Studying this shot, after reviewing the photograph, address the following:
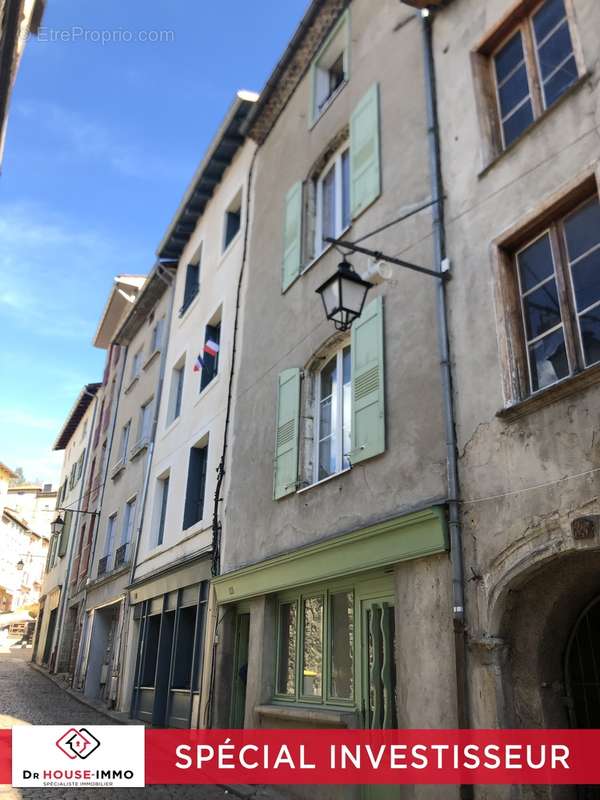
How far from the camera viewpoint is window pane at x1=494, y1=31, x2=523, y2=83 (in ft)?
21.0

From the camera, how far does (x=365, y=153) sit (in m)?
8.41

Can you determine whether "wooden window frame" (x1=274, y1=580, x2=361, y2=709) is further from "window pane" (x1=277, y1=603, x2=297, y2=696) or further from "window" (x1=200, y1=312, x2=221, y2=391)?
"window" (x1=200, y1=312, x2=221, y2=391)

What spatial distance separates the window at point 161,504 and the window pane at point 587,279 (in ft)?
35.1

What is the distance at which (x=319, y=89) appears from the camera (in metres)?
10.7

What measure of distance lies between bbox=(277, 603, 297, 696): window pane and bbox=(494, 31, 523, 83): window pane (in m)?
6.23

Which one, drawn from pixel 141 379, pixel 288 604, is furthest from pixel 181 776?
pixel 141 379

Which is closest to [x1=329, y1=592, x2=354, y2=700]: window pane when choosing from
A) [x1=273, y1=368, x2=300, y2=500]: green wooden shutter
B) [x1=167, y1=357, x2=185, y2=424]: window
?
[x1=273, y1=368, x2=300, y2=500]: green wooden shutter

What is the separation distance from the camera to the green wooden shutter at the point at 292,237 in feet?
32.3

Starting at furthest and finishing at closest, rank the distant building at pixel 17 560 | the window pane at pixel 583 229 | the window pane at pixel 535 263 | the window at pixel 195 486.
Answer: the distant building at pixel 17 560
the window at pixel 195 486
the window pane at pixel 535 263
the window pane at pixel 583 229

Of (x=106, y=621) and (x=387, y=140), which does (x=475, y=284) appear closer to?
(x=387, y=140)

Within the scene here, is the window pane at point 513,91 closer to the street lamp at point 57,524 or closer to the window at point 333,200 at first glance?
the window at point 333,200

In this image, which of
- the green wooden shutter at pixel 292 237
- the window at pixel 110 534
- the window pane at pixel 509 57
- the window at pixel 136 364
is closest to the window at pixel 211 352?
the green wooden shutter at pixel 292 237

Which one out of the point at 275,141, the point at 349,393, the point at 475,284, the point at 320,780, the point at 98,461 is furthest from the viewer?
the point at 98,461

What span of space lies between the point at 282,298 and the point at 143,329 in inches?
433
